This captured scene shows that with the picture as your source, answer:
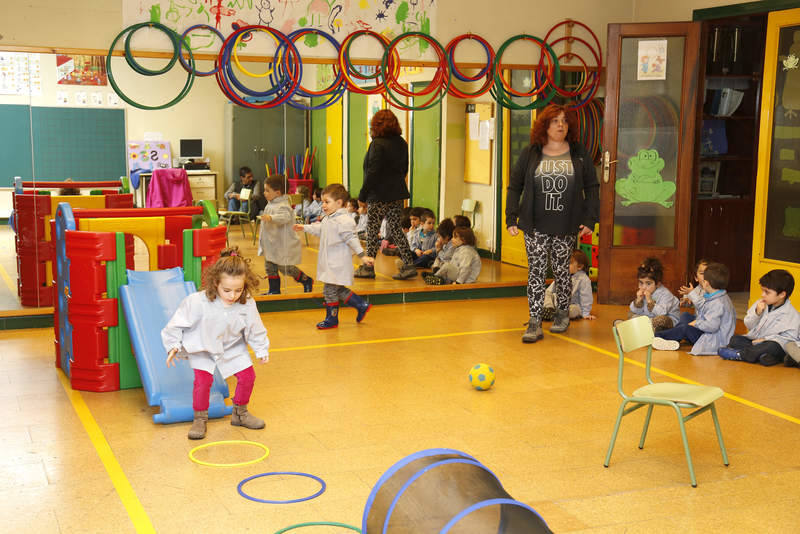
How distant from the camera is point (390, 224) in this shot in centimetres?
920

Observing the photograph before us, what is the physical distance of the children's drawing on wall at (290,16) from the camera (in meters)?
7.43

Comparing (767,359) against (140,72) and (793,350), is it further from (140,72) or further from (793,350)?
(140,72)

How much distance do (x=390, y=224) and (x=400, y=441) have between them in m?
4.63

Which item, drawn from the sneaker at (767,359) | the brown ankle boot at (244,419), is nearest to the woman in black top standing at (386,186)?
the sneaker at (767,359)

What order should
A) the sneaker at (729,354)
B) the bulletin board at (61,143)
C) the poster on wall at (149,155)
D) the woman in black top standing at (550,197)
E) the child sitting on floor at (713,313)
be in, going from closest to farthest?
the sneaker at (729,354) → the child sitting on floor at (713,313) → the woman in black top standing at (550,197) → the bulletin board at (61,143) → the poster on wall at (149,155)

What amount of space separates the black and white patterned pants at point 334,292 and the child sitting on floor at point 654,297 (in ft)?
8.01

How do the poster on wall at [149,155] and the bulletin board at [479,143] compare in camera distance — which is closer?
the poster on wall at [149,155]

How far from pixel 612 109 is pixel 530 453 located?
466 centimetres

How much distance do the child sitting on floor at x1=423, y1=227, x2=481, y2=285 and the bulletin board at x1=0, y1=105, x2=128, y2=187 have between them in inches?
129

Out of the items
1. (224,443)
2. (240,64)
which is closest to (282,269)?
(240,64)

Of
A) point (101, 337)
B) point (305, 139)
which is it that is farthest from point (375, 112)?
point (101, 337)

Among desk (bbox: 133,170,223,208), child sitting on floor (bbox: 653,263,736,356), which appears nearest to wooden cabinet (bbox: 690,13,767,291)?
child sitting on floor (bbox: 653,263,736,356)

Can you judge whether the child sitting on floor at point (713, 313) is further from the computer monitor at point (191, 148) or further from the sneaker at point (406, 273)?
the computer monitor at point (191, 148)

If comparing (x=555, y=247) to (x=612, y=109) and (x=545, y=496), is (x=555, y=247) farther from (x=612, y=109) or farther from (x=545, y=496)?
(x=545, y=496)
